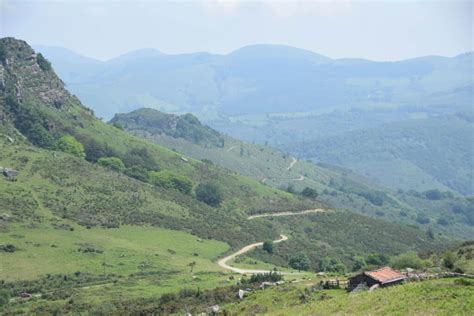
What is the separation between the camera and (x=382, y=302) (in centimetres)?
4253

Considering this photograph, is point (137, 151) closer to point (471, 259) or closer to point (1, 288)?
point (1, 288)

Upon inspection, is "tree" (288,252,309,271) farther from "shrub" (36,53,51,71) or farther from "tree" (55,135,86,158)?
"shrub" (36,53,51,71)

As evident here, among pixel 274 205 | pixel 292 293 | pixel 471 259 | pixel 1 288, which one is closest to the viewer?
pixel 292 293

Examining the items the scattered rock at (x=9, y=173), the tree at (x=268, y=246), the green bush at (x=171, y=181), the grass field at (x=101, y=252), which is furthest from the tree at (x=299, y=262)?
the scattered rock at (x=9, y=173)

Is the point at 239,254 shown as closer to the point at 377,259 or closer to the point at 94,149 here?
the point at 377,259

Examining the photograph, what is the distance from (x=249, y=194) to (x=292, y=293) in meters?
107

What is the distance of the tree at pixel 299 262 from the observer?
110m

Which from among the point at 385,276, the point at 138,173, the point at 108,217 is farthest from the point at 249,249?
the point at 385,276

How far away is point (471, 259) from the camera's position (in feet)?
201

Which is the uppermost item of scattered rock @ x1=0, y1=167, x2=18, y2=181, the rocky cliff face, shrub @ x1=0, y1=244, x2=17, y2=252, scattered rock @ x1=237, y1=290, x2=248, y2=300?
the rocky cliff face

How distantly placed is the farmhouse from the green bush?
9689 centimetres

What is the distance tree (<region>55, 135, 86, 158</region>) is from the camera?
144125 millimetres

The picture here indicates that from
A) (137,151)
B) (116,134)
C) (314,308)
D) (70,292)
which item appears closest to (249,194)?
(137,151)

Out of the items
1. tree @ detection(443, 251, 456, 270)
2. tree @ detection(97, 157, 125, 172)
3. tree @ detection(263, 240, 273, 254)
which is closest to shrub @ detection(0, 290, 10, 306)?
tree @ detection(443, 251, 456, 270)
